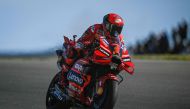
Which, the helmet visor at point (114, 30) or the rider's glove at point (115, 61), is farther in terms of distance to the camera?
the helmet visor at point (114, 30)

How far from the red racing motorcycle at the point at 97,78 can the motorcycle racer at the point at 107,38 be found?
0.15 feet

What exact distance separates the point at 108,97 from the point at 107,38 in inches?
38.7

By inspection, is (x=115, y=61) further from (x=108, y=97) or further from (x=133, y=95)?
(x=133, y=95)

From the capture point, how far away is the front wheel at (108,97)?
24.5 ft

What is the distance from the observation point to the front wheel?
7480mm

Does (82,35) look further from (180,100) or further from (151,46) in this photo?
(151,46)

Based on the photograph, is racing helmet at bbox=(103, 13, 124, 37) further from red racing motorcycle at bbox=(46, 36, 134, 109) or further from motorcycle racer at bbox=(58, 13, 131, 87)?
red racing motorcycle at bbox=(46, 36, 134, 109)

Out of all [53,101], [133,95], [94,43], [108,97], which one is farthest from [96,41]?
[133,95]

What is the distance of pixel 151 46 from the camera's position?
257 feet

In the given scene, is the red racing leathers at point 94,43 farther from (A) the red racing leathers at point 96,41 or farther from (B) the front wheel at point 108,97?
(B) the front wheel at point 108,97

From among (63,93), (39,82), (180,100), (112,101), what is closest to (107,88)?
(112,101)

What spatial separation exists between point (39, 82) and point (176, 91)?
470 centimetres

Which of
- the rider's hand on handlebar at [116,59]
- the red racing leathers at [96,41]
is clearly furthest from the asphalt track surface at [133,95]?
the rider's hand on handlebar at [116,59]

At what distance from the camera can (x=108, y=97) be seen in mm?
7488
